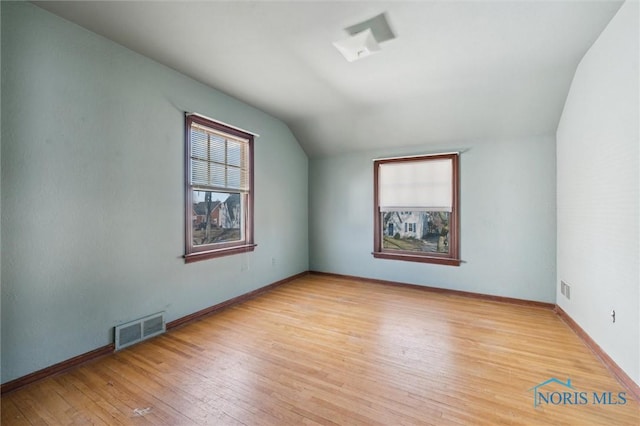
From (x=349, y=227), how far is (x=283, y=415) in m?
3.55

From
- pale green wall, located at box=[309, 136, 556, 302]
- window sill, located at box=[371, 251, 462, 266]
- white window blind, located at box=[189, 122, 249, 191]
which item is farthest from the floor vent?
window sill, located at box=[371, 251, 462, 266]

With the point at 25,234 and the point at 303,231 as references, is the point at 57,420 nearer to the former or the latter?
the point at 25,234

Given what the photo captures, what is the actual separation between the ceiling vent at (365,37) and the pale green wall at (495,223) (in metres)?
2.31

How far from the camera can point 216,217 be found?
3.54 meters

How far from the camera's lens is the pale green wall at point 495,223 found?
3.59m

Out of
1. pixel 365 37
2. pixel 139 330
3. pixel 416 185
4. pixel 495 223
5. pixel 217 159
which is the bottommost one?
pixel 139 330

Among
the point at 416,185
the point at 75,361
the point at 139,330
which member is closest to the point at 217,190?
the point at 139,330

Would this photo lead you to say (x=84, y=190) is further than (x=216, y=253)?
No

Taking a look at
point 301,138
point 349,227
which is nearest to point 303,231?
point 349,227

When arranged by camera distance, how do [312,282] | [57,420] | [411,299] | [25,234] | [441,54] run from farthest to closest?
[312,282] < [411,299] < [441,54] < [25,234] < [57,420]

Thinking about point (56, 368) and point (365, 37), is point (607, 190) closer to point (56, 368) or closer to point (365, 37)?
point (365, 37)

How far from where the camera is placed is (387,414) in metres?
1.69

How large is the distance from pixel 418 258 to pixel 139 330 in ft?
12.5

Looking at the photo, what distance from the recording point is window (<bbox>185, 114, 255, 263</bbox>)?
10.4 feet
